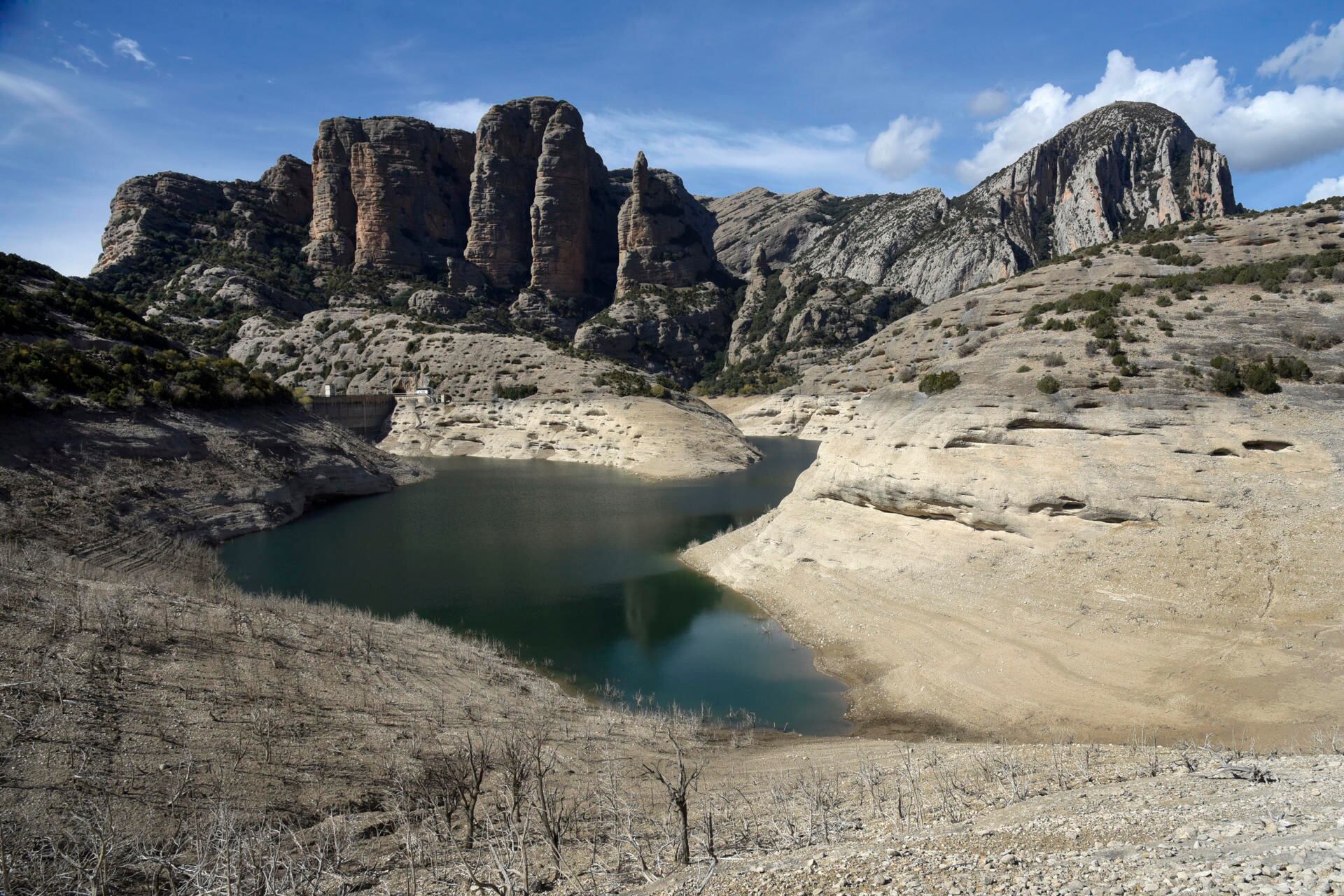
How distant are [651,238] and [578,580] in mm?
118188

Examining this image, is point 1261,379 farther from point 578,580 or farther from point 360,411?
point 360,411

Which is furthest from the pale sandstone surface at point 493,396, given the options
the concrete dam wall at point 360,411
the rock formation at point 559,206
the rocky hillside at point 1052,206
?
the rocky hillside at point 1052,206

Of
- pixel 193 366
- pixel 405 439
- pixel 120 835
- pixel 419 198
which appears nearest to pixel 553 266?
pixel 419 198

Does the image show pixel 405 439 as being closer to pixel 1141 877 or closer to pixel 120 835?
pixel 120 835

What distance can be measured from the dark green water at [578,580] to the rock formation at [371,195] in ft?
291

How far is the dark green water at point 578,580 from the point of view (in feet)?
65.1

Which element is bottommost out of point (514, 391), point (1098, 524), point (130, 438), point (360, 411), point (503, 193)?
point (1098, 524)

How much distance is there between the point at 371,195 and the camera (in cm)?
12456

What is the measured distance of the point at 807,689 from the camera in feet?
62.3

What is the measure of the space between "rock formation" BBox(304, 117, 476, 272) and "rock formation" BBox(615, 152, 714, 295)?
34307 mm

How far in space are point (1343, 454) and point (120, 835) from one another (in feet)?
89.4

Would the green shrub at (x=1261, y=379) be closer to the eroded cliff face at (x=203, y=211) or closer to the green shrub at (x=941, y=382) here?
the green shrub at (x=941, y=382)

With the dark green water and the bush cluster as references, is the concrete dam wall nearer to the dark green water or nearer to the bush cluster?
the bush cluster

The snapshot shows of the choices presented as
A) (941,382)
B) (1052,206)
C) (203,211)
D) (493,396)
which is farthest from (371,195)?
(1052,206)
